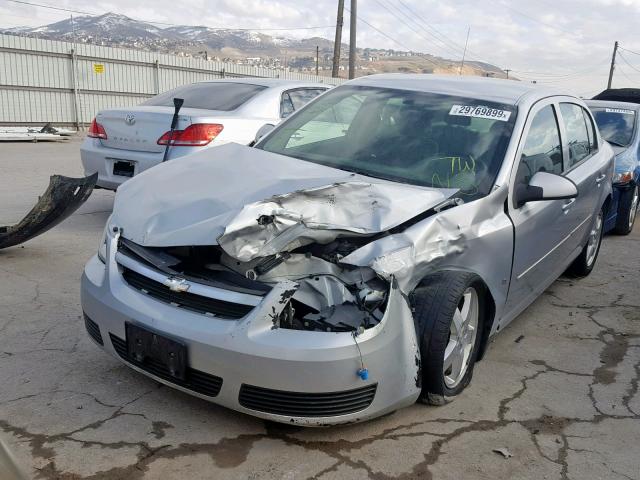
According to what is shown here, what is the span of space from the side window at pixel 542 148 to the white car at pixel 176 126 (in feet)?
10.6

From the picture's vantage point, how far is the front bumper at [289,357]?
2562 millimetres

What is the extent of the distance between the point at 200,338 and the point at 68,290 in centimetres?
249

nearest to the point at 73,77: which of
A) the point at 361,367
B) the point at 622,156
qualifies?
the point at 622,156

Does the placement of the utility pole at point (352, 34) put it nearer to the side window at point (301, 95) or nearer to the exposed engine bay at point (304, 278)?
the side window at point (301, 95)

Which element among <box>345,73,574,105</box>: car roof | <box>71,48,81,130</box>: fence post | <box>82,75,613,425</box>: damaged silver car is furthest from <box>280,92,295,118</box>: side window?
<box>71,48,81,130</box>: fence post

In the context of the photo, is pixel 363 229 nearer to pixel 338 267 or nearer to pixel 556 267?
pixel 338 267

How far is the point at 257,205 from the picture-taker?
2.97 metres

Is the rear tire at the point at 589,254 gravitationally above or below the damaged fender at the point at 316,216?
below

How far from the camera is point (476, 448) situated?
9.47 ft

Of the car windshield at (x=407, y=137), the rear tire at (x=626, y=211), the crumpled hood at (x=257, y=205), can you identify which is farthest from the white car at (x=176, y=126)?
the rear tire at (x=626, y=211)

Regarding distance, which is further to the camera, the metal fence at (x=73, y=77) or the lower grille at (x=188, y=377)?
the metal fence at (x=73, y=77)

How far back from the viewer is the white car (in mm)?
6277

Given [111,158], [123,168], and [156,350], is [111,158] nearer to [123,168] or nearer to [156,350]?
[123,168]

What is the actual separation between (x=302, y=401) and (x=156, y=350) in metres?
0.69
